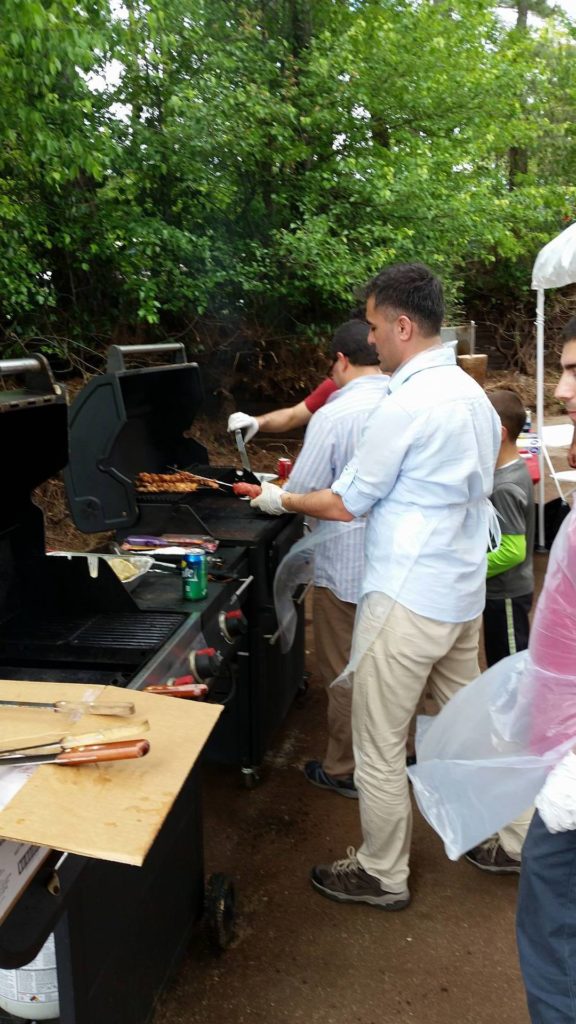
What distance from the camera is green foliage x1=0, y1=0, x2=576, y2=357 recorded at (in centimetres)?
578

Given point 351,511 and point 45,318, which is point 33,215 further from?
point 351,511

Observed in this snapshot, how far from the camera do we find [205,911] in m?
2.24

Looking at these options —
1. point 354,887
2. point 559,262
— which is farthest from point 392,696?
point 559,262

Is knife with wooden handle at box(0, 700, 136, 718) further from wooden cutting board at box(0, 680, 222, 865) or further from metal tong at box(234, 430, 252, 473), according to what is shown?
metal tong at box(234, 430, 252, 473)

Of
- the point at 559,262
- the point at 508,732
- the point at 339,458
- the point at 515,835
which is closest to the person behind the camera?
the point at 508,732

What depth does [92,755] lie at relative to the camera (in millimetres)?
1137

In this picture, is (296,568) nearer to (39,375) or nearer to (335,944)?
(335,944)

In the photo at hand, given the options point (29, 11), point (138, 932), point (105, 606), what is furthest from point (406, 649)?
point (29, 11)

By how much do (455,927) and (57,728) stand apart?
178 cm

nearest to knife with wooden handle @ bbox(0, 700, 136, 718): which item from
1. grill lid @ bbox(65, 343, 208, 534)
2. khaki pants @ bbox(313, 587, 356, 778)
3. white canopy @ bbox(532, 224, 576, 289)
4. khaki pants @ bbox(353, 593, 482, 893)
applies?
khaki pants @ bbox(353, 593, 482, 893)

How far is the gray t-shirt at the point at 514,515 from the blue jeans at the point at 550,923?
1.61m

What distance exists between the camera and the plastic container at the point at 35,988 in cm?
153

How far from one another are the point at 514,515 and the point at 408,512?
1.05 m

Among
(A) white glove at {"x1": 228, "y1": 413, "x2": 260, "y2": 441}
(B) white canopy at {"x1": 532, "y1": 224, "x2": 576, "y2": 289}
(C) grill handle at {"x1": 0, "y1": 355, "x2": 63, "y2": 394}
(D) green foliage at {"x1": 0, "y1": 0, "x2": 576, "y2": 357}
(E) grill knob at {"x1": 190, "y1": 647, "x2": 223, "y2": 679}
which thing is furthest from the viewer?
(D) green foliage at {"x1": 0, "y1": 0, "x2": 576, "y2": 357}
